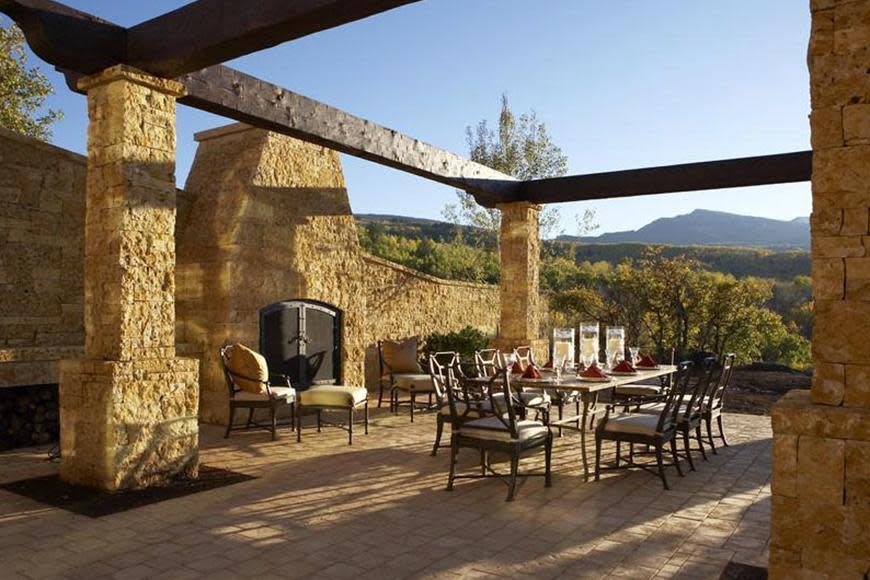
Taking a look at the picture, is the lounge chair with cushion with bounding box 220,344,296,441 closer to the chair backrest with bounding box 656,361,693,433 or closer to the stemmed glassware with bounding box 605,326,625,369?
the stemmed glassware with bounding box 605,326,625,369

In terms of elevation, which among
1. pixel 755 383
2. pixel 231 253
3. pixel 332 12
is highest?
pixel 332 12

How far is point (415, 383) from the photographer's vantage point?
Answer: 7723mm

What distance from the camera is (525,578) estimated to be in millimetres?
3100

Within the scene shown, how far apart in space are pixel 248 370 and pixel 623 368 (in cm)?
358

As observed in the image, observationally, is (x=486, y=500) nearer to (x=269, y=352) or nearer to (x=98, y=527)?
(x=98, y=527)

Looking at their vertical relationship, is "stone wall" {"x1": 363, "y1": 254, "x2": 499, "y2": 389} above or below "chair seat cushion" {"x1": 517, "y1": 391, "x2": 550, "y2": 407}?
above

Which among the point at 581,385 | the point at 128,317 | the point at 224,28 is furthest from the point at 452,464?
the point at 224,28

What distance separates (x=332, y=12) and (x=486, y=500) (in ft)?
10.8

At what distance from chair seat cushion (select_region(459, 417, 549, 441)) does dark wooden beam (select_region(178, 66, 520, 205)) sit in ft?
10.5

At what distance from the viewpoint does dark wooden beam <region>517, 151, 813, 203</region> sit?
7.45 meters

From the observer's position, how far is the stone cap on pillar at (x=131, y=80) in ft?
15.4

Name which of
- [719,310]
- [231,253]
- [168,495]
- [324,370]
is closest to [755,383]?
[719,310]

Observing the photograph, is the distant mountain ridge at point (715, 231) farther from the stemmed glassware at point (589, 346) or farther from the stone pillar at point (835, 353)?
the stone pillar at point (835, 353)

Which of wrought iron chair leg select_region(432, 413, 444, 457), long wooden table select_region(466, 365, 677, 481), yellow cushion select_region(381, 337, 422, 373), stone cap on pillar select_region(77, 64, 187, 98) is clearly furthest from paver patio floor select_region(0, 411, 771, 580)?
stone cap on pillar select_region(77, 64, 187, 98)
